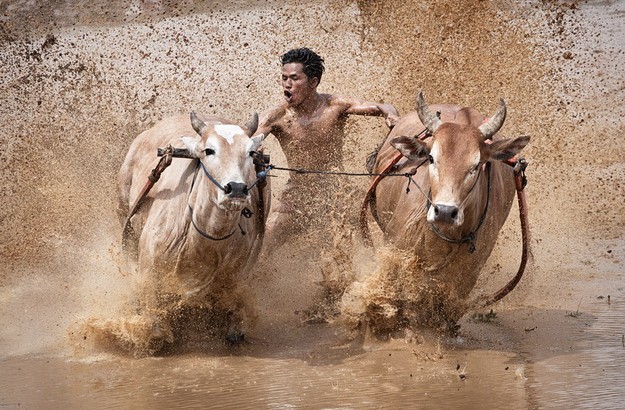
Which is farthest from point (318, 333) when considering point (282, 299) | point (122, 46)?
point (122, 46)

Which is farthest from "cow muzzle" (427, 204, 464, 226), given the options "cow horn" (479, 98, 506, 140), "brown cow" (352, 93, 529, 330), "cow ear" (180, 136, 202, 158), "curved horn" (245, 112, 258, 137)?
"cow ear" (180, 136, 202, 158)

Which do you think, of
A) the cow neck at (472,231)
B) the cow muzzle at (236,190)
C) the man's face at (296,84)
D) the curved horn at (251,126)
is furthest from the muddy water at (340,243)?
the curved horn at (251,126)

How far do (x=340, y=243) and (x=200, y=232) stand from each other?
1.63m

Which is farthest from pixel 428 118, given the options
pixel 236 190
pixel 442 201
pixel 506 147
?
pixel 236 190

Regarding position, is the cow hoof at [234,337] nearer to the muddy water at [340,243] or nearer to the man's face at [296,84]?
the muddy water at [340,243]

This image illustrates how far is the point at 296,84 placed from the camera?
961 cm

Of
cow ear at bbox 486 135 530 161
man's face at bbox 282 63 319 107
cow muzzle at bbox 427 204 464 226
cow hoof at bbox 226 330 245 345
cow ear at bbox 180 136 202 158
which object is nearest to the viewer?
cow muzzle at bbox 427 204 464 226

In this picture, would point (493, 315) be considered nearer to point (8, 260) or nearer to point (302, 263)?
point (302, 263)

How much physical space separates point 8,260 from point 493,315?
4.65 metres

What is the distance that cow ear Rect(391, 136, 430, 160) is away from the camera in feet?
25.6

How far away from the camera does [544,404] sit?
6.75m

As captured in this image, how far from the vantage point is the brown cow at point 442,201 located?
750 cm

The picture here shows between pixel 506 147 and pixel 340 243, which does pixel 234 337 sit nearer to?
pixel 340 243

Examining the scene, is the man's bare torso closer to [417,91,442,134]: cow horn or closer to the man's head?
the man's head
